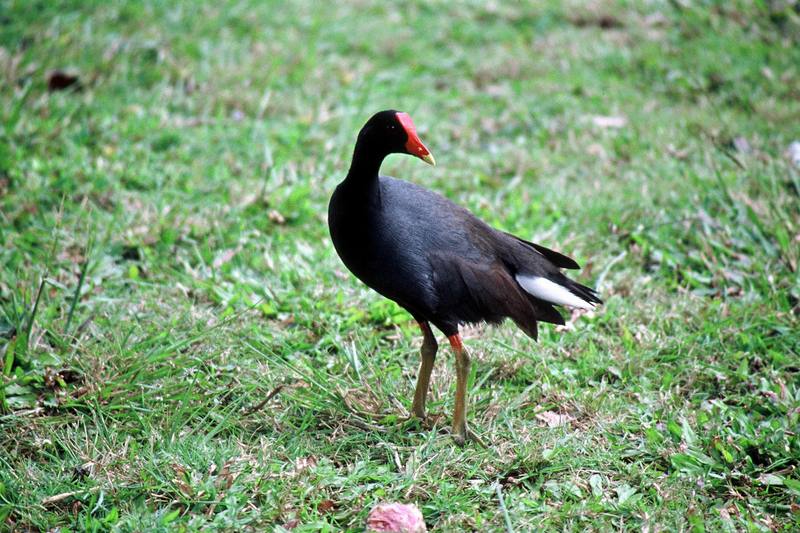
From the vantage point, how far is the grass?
2.61m

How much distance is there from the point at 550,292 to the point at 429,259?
0.53m

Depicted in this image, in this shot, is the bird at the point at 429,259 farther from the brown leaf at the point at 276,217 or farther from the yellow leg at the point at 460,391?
the brown leaf at the point at 276,217

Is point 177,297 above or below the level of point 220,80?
below

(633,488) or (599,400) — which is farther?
(599,400)

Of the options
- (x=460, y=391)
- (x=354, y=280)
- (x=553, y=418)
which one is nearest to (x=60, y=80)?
(x=354, y=280)

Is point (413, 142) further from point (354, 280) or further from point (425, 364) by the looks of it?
point (354, 280)

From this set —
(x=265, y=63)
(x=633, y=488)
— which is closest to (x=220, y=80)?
(x=265, y=63)

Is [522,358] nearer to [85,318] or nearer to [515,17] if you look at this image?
[85,318]

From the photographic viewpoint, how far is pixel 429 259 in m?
2.69

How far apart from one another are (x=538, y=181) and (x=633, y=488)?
2417 mm

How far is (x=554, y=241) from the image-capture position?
13.2 ft

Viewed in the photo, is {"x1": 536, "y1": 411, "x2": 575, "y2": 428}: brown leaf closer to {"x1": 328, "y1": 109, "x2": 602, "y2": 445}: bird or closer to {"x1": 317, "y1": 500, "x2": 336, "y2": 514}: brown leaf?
{"x1": 328, "y1": 109, "x2": 602, "y2": 445}: bird

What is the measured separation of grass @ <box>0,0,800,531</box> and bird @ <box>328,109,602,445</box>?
1.23 ft

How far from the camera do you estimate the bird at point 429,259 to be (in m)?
2.61
